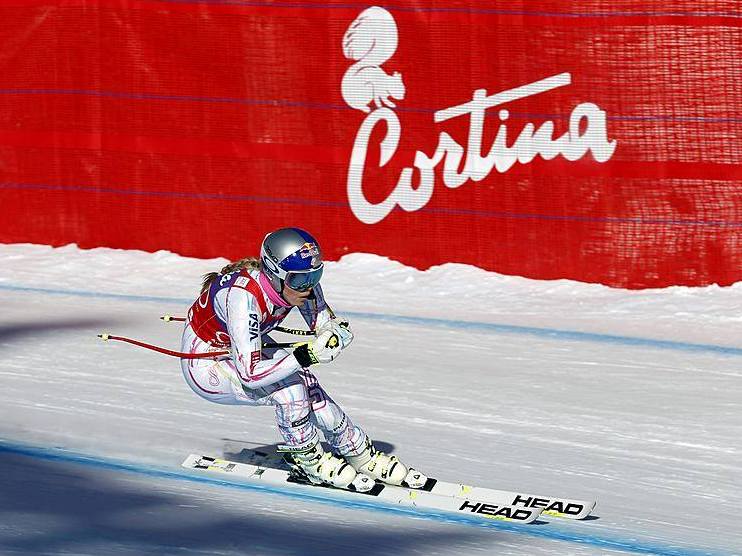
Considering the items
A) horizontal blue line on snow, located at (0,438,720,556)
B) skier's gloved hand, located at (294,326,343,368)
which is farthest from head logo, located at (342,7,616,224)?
skier's gloved hand, located at (294,326,343,368)

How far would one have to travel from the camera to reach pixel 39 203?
477 inches

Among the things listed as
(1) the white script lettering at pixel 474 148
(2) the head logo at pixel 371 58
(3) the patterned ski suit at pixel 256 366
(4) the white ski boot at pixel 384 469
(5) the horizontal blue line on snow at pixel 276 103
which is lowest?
(4) the white ski boot at pixel 384 469

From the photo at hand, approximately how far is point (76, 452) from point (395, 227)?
190 inches

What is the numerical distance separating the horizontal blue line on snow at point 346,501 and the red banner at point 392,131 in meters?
4.85

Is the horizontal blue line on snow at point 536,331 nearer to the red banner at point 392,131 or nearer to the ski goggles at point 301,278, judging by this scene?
the red banner at point 392,131

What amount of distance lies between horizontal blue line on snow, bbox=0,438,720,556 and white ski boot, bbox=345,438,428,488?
0.54 ft

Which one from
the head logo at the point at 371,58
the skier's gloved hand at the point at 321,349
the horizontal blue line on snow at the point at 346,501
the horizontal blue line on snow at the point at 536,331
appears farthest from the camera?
the head logo at the point at 371,58

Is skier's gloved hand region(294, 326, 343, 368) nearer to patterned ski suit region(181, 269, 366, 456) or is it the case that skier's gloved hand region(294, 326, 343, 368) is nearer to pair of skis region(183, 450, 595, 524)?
patterned ski suit region(181, 269, 366, 456)

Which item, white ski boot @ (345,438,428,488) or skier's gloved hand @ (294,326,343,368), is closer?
Result: skier's gloved hand @ (294,326,343,368)

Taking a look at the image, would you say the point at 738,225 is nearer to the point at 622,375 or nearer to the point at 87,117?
the point at 622,375

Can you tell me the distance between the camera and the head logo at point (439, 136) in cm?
1042

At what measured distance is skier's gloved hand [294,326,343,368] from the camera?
5531 mm

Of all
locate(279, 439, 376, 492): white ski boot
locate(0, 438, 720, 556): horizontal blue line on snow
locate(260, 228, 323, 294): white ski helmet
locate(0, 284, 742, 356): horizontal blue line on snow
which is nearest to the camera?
locate(0, 438, 720, 556): horizontal blue line on snow

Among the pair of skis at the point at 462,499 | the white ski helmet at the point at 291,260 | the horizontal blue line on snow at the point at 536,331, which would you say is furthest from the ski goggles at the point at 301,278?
the horizontal blue line on snow at the point at 536,331
